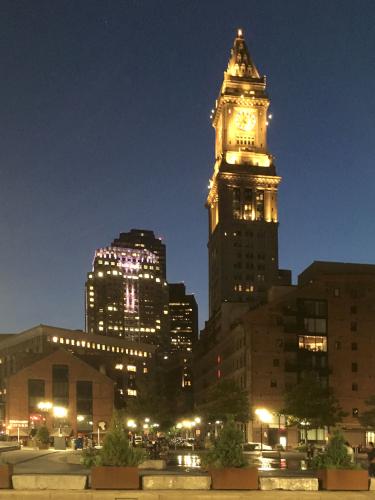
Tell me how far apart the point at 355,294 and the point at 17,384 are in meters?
53.8

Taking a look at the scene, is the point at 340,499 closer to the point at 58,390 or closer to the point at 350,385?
the point at 350,385

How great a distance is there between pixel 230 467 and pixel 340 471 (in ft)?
10.8

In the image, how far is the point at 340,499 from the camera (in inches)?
906

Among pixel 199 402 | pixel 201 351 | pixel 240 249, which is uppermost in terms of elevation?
pixel 240 249

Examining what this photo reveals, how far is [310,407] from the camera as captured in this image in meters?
90.5

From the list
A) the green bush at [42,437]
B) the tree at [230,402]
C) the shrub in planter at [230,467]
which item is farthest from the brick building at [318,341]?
the shrub in planter at [230,467]

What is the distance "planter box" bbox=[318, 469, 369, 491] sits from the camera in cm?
2361

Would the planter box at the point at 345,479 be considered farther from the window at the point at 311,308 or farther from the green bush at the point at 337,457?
the window at the point at 311,308

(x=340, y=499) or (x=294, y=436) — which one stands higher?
(x=340, y=499)

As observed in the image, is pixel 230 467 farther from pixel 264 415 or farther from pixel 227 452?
pixel 264 415

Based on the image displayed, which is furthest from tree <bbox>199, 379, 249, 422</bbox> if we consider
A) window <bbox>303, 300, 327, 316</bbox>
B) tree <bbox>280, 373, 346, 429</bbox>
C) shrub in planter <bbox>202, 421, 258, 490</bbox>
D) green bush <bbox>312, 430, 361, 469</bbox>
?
shrub in planter <bbox>202, 421, 258, 490</bbox>

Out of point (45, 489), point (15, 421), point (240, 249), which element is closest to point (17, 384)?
point (15, 421)

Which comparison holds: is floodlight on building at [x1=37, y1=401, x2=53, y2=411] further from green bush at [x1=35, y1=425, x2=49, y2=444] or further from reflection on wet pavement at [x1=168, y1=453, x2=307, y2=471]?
reflection on wet pavement at [x1=168, y1=453, x2=307, y2=471]

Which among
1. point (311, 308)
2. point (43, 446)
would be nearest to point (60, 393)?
point (311, 308)
